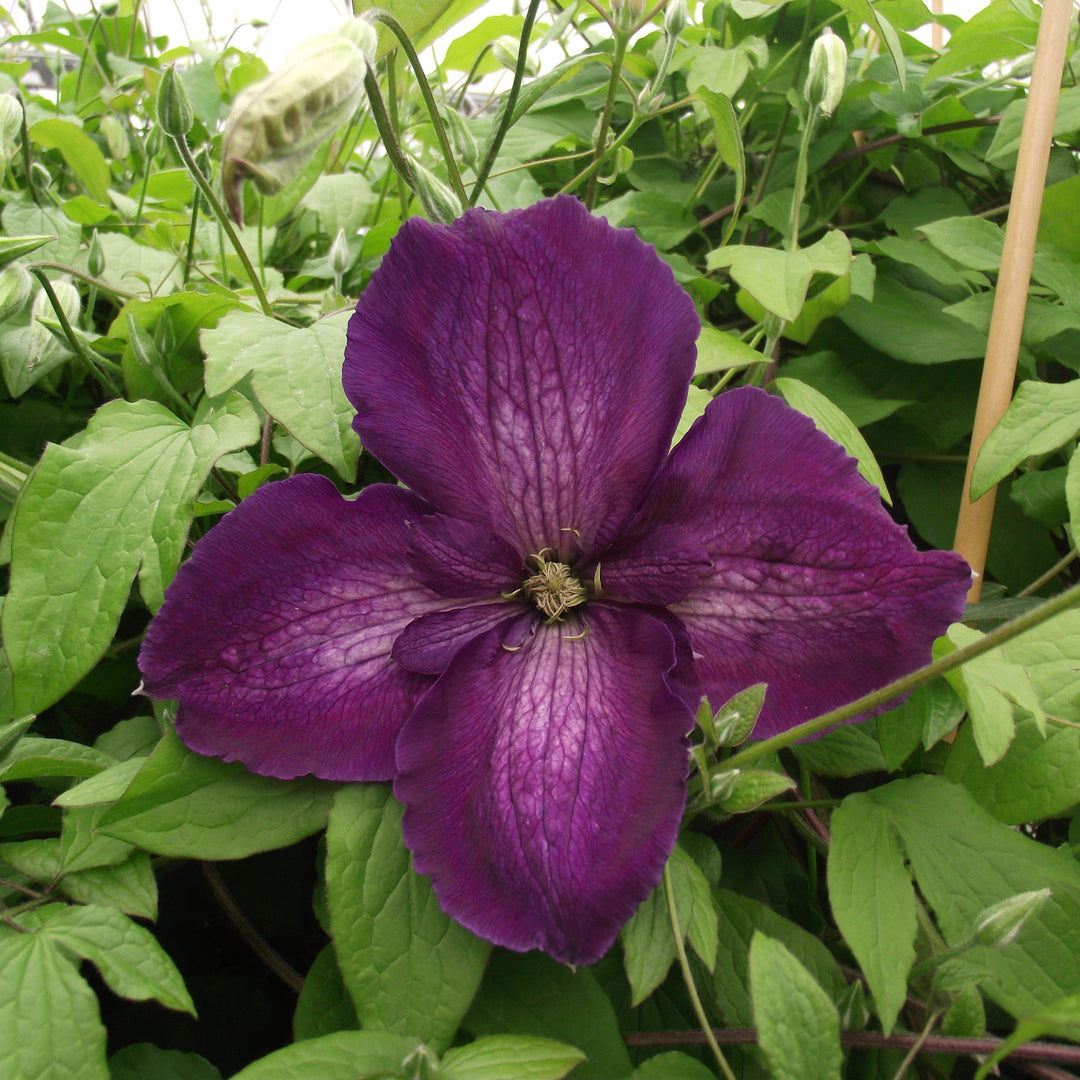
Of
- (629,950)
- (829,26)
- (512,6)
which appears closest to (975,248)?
(829,26)

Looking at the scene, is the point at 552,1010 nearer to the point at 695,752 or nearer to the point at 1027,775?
the point at 695,752

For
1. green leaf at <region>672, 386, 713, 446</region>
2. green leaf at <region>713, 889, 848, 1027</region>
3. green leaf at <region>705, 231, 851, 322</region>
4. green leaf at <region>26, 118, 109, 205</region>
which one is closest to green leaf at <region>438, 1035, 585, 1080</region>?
green leaf at <region>713, 889, 848, 1027</region>

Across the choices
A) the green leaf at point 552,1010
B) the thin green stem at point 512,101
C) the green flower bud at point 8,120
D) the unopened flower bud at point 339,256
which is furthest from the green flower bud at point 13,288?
the green leaf at point 552,1010

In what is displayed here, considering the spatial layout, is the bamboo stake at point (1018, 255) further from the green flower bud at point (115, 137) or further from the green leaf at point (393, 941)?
the green flower bud at point (115, 137)

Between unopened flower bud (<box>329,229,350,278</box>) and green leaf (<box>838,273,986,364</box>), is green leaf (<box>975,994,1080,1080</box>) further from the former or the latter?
unopened flower bud (<box>329,229,350,278</box>)

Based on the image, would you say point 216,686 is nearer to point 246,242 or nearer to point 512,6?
point 246,242

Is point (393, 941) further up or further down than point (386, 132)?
further down

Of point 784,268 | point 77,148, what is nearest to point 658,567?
point 784,268

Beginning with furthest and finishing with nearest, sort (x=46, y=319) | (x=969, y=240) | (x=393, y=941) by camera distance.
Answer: (x=969, y=240) < (x=46, y=319) < (x=393, y=941)
